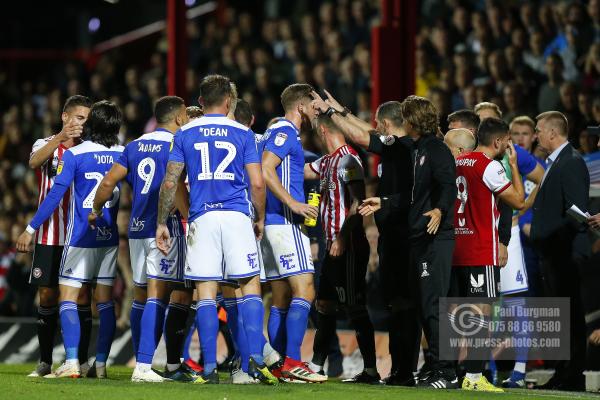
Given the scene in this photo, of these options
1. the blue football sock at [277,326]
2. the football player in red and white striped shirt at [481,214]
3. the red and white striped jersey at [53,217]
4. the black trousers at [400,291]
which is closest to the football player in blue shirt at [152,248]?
the red and white striped jersey at [53,217]

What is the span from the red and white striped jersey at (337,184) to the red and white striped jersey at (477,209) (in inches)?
34.0

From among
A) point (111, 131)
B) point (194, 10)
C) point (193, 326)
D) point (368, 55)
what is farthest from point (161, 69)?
point (111, 131)

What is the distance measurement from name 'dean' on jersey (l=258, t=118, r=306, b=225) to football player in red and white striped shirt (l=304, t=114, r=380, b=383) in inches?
11.8

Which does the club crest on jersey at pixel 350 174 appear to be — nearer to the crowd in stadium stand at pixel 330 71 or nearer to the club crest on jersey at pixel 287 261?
the club crest on jersey at pixel 287 261

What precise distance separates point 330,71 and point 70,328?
7559mm

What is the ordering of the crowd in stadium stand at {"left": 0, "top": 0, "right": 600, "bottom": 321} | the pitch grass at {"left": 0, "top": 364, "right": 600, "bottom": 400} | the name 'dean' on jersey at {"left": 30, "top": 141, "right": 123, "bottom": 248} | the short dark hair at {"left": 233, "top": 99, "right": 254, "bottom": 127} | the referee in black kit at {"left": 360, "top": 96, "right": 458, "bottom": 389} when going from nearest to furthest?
the pitch grass at {"left": 0, "top": 364, "right": 600, "bottom": 400}
the referee in black kit at {"left": 360, "top": 96, "right": 458, "bottom": 389}
the name 'dean' on jersey at {"left": 30, "top": 141, "right": 123, "bottom": 248}
the short dark hair at {"left": 233, "top": 99, "right": 254, "bottom": 127}
the crowd in stadium stand at {"left": 0, "top": 0, "right": 600, "bottom": 321}

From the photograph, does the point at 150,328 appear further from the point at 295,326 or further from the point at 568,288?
the point at 568,288

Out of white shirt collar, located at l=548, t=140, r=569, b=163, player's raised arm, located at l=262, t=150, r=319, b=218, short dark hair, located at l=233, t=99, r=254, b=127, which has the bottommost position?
player's raised arm, located at l=262, t=150, r=319, b=218

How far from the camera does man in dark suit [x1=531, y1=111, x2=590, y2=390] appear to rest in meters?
Result: 9.31

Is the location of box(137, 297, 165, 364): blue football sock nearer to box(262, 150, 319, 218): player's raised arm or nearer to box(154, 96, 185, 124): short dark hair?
box(262, 150, 319, 218): player's raised arm

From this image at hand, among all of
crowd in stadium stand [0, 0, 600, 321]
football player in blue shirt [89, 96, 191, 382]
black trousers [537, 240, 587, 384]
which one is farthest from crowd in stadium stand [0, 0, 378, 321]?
black trousers [537, 240, 587, 384]

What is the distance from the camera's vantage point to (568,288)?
30.8 feet

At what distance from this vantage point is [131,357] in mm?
12500

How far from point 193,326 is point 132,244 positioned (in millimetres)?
2283
